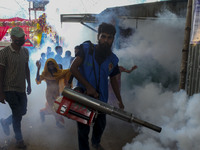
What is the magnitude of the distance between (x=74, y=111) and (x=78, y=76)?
0.44 m

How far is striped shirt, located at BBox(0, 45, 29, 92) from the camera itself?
113 inches

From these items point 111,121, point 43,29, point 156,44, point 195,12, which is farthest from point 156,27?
point 43,29

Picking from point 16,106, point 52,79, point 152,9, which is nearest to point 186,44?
point 152,9

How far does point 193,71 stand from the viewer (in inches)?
126

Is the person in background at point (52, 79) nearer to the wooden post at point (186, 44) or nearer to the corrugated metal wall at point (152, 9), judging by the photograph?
the wooden post at point (186, 44)

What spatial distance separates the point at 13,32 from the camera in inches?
114

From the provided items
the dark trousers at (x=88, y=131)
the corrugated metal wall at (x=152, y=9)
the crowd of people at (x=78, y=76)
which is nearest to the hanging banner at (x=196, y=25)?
the crowd of people at (x=78, y=76)

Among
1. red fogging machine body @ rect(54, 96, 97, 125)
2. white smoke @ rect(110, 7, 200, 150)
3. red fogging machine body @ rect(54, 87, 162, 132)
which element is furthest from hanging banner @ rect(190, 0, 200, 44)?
red fogging machine body @ rect(54, 96, 97, 125)

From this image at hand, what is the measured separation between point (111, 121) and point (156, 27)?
3062 millimetres

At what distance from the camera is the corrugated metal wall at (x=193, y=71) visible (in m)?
3.11

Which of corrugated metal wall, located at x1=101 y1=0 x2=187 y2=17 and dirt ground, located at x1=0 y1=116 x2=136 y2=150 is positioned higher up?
corrugated metal wall, located at x1=101 y1=0 x2=187 y2=17

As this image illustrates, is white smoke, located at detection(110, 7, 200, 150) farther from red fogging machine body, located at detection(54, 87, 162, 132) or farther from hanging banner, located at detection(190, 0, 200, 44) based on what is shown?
red fogging machine body, located at detection(54, 87, 162, 132)

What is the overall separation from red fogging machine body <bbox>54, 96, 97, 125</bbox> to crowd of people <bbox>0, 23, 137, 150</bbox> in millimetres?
259

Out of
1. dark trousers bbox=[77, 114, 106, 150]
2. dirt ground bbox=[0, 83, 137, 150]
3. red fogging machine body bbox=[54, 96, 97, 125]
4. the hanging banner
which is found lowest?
dirt ground bbox=[0, 83, 137, 150]
